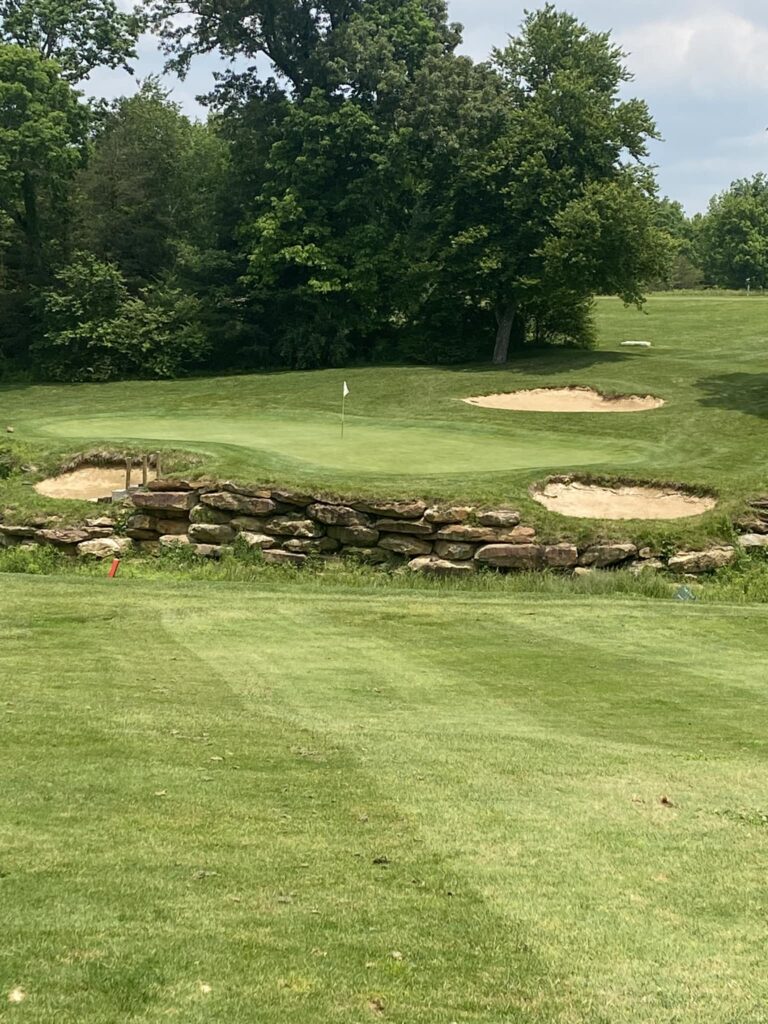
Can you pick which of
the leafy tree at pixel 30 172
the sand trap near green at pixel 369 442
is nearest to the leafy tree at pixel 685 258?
the leafy tree at pixel 30 172

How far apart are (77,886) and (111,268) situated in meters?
41.8

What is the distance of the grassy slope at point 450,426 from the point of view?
761 inches

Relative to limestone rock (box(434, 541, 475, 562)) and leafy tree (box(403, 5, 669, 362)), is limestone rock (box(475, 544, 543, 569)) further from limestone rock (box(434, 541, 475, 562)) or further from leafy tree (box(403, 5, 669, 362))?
leafy tree (box(403, 5, 669, 362))

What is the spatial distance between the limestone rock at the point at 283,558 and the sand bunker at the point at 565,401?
45.7 feet

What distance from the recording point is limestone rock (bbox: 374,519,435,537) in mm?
17828

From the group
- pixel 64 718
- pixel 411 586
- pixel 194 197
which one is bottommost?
pixel 411 586

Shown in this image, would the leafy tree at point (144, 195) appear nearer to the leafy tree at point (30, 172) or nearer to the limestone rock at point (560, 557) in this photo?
the leafy tree at point (30, 172)

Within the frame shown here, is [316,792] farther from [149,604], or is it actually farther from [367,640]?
[149,604]

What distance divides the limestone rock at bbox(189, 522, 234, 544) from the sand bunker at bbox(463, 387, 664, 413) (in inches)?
557

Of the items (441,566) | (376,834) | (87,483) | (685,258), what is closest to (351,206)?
(87,483)

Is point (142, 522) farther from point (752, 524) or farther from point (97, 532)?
point (752, 524)

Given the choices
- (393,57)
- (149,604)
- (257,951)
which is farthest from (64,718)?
(393,57)

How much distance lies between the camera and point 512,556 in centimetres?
1739

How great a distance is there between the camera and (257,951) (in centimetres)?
408
